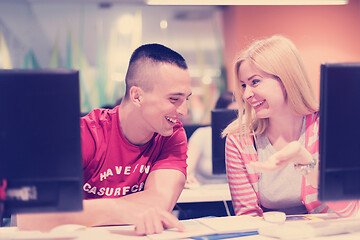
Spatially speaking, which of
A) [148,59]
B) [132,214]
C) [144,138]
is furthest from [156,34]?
[132,214]

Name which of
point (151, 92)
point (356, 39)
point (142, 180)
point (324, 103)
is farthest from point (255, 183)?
point (356, 39)

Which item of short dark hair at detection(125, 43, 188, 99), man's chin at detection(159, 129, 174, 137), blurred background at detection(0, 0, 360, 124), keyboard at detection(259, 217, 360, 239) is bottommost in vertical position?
keyboard at detection(259, 217, 360, 239)

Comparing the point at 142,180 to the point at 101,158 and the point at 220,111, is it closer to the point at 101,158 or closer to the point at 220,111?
the point at 101,158

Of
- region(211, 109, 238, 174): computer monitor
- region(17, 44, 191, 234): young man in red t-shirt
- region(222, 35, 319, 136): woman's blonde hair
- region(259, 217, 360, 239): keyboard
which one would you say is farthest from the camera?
region(211, 109, 238, 174): computer monitor

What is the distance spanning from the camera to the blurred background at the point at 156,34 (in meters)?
5.16

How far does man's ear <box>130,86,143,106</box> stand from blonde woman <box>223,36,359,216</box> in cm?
43

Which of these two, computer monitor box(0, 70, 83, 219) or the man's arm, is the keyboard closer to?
the man's arm

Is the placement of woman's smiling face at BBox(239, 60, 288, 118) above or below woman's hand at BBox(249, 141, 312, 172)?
above

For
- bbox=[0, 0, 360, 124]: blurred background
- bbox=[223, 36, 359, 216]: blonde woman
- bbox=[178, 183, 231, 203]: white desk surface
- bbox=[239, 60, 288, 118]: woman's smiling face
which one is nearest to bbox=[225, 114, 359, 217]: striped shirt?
bbox=[223, 36, 359, 216]: blonde woman

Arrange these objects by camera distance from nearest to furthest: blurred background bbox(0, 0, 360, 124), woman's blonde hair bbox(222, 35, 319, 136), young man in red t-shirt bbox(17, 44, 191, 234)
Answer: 1. young man in red t-shirt bbox(17, 44, 191, 234)
2. woman's blonde hair bbox(222, 35, 319, 136)
3. blurred background bbox(0, 0, 360, 124)

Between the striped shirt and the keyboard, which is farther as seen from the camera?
the striped shirt

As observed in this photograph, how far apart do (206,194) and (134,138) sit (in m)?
0.76

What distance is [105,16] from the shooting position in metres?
5.39

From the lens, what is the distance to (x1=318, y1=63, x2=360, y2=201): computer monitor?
106 centimetres
